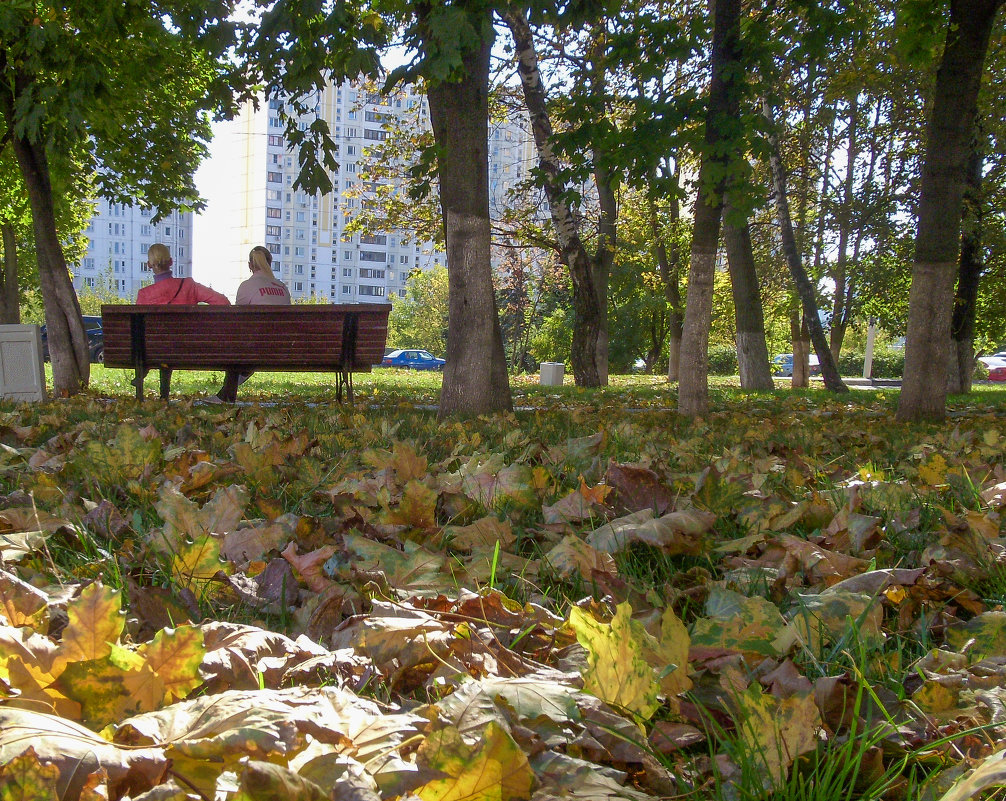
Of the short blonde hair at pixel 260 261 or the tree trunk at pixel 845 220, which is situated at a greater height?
the tree trunk at pixel 845 220

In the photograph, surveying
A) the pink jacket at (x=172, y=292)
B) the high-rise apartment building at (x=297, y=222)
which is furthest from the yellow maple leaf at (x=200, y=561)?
the high-rise apartment building at (x=297, y=222)

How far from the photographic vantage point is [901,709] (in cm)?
118

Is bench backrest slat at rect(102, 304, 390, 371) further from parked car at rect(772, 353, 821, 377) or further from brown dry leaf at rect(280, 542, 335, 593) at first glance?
parked car at rect(772, 353, 821, 377)

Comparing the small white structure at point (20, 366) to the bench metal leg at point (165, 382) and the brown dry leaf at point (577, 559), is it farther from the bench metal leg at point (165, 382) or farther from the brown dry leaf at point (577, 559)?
the brown dry leaf at point (577, 559)

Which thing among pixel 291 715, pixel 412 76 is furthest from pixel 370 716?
pixel 412 76

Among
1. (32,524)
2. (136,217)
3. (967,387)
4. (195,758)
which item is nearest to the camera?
(195,758)

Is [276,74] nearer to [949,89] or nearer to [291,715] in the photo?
[949,89]

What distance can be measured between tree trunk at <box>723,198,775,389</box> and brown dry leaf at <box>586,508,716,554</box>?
14.0 meters

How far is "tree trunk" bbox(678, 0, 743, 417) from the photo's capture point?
6.12 meters

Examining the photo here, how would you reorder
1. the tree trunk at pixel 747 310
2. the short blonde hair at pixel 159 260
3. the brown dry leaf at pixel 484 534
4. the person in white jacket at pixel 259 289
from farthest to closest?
the tree trunk at pixel 747 310
the short blonde hair at pixel 159 260
the person in white jacket at pixel 259 289
the brown dry leaf at pixel 484 534

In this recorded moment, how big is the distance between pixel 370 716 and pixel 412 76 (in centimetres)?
509

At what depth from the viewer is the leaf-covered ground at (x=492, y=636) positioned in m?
0.89

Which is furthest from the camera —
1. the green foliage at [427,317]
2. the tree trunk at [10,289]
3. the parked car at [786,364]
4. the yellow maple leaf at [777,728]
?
the green foliage at [427,317]

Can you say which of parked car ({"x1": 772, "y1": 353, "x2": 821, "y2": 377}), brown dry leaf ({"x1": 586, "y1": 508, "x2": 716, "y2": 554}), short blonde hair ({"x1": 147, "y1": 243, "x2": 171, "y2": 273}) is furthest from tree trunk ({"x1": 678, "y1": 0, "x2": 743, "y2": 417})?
parked car ({"x1": 772, "y1": 353, "x2": 821, "y2": 377})
